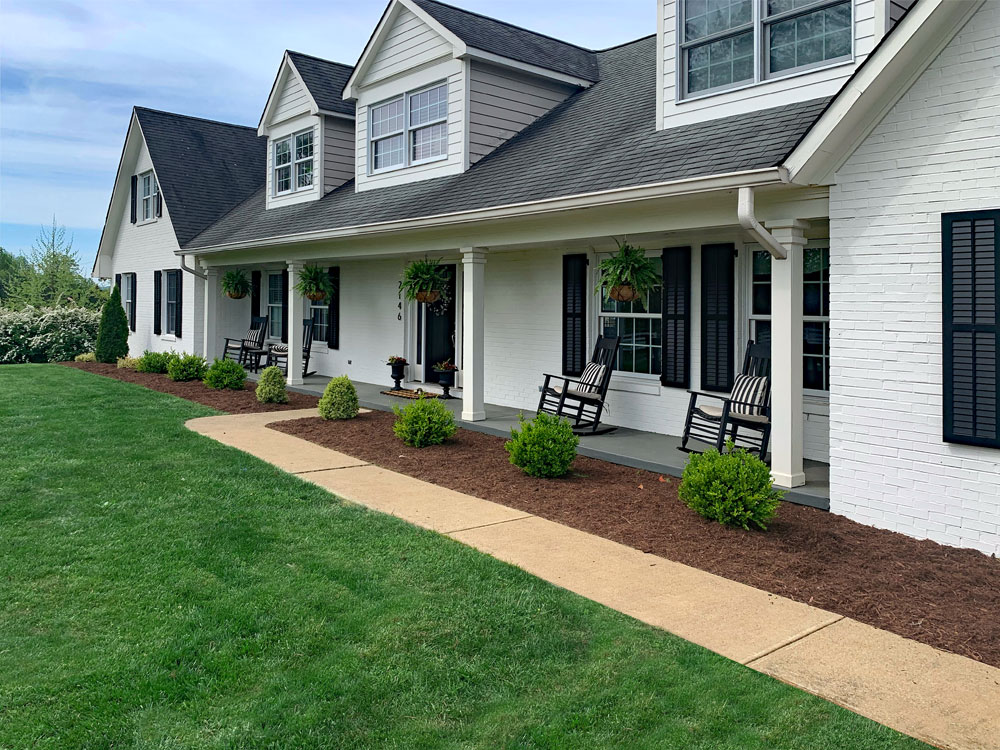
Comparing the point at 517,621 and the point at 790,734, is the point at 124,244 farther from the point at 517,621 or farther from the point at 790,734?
the point at 790,734

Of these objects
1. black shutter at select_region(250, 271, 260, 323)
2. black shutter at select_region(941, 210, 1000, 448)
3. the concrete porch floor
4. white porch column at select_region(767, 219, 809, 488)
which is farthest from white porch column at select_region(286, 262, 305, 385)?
black shutter at select_region(941, 210, 1000, 448)

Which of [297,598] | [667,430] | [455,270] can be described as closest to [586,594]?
[297,598]

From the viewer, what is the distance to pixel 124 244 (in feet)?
73.9

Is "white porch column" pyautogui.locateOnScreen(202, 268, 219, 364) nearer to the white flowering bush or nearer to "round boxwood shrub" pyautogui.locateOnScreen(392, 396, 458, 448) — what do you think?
the white flowering bush

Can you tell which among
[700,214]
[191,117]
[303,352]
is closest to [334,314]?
[303,352]

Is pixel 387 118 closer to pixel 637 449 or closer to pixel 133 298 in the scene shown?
pixel 637 449

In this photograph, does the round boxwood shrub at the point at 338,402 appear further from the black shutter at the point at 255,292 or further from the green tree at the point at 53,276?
the green tree at the point at 53,276

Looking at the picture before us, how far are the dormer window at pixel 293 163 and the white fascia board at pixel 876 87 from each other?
1181 cm

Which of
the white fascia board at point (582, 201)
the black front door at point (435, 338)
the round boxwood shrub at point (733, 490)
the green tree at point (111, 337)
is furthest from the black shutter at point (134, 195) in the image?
the round boxwood shrub at point (733, 490)

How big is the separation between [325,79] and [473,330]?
343 inches

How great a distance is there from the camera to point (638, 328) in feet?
32.0

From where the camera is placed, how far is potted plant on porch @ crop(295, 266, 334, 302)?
47.5ft

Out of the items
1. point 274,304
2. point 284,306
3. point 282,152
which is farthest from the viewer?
point 274,304

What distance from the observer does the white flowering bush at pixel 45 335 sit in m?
22.6
